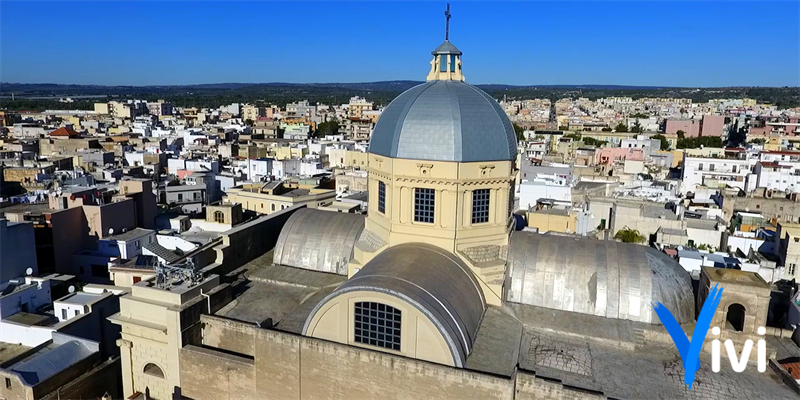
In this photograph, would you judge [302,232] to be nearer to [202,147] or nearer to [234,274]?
[234,274]

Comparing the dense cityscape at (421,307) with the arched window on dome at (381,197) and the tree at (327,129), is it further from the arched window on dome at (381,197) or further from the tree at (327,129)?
the tree at (327,129)

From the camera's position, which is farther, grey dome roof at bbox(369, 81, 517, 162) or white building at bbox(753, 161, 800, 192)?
white building at bbox(753, 161, 800, 192)

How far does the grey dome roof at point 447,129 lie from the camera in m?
21.0

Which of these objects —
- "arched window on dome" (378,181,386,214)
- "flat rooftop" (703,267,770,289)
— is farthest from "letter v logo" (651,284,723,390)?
"arched window on dome" (378,181,386,214)

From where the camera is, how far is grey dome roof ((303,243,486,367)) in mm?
16797

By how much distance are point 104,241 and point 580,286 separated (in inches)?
1179

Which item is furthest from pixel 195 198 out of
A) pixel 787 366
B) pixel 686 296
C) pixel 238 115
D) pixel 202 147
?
pixel 238 115

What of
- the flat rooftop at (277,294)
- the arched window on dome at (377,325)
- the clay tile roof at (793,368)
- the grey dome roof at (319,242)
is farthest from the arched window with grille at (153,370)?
the clay tile roof at (793,368)

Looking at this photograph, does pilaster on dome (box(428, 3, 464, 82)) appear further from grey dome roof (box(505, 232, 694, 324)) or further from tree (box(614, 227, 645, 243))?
tree (box(614, 227, 645, 243))

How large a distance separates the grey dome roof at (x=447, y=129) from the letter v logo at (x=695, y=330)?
8.09 meters

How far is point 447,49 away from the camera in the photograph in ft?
76.5

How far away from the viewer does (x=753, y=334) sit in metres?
18.3

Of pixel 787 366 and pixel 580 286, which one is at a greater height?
pixel 580 286

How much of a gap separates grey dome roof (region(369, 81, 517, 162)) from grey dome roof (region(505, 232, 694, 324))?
4070 mm
